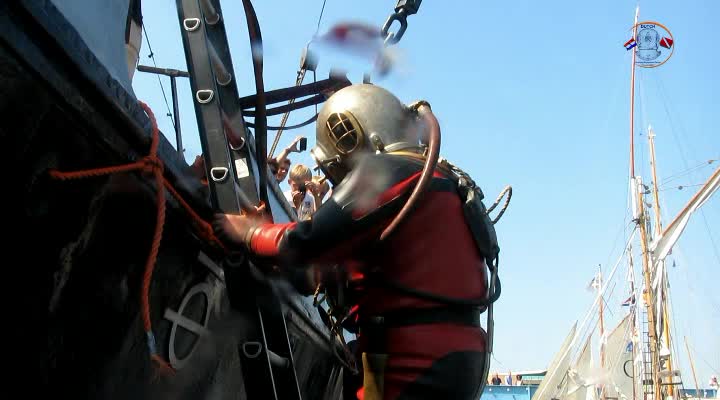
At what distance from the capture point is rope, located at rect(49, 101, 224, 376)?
1.95 meters

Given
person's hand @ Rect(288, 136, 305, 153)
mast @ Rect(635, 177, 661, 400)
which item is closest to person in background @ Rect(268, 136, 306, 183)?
person's hand @ Rect(288, 136, 305, 153)

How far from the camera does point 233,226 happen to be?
2471mm

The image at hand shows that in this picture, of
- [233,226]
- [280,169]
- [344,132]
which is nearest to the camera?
[233,226]

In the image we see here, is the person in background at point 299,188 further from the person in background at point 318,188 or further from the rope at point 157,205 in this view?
the rope at point 157,205

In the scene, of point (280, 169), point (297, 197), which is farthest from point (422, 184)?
point (297, 197)

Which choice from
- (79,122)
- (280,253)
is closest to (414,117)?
(280,253)

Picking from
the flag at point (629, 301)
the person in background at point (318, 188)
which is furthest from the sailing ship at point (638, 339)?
the person in background at point (318, 188)

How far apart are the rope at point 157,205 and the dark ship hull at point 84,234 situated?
3 centimetres

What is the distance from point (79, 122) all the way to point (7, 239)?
1.22ft

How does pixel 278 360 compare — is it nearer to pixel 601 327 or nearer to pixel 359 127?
pixel 359 127

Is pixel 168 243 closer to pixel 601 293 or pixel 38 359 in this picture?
pixel 38 359

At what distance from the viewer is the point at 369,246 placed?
2.52m

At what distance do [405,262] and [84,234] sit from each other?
42.7 inches

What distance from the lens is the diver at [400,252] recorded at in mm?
2365
